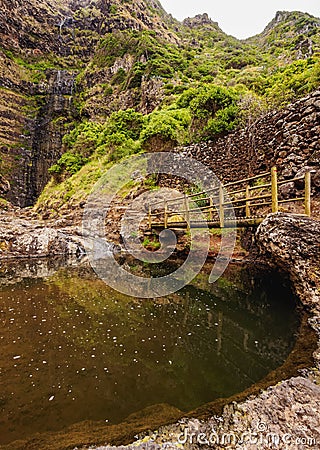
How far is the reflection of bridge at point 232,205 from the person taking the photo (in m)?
6.30

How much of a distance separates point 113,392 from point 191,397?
2.62ft

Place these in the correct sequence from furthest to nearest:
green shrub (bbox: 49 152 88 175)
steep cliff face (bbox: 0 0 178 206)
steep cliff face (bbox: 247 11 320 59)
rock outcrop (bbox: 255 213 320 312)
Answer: steep cliff face (bbox: 0 0 178 206) < steep cliff face (bbox: 247 11 320 59) < green shrub (bbox: 49 152 88 175) < rock outcrop (bbox: 255 213 320 312)

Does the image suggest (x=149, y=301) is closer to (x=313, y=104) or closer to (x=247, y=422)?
(x=247, y=422)

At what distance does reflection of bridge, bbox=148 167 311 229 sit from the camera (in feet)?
20.7

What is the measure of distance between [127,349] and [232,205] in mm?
7518

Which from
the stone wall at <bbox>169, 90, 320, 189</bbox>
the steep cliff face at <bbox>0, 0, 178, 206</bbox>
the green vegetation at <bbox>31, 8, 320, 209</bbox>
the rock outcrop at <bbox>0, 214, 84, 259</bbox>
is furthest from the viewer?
the steep cliff face at <bbox>0, 0, 178, 206</bbox>

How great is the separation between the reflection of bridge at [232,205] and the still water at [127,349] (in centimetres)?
203
